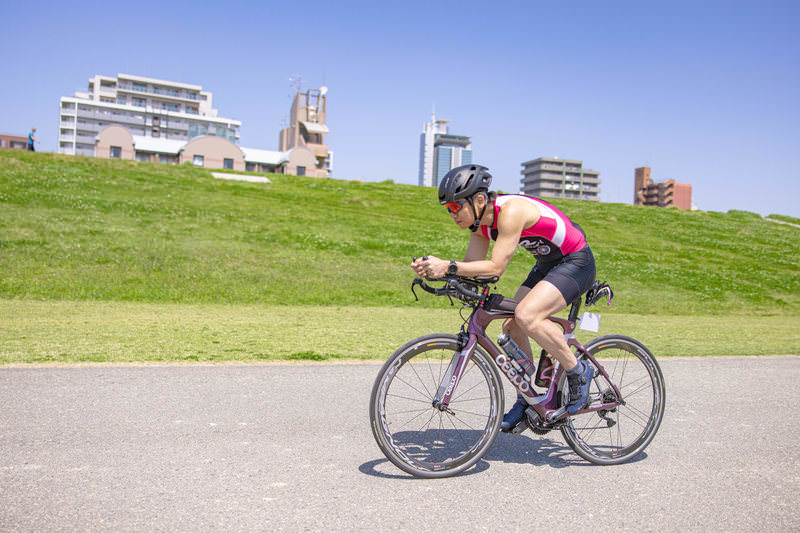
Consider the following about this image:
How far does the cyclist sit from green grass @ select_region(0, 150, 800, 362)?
4.27 meters

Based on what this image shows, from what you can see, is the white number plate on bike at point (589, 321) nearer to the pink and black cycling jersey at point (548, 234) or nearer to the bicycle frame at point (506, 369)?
the bicycle frame at point (506, 369)

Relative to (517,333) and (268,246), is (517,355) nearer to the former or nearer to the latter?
(517,333)

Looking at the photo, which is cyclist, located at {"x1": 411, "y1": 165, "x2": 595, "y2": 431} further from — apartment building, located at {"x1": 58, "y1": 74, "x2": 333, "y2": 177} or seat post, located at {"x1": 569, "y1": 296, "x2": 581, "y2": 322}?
apartment building, located at {"x1": 58, "y1": 74, "x2": 333, "y2": 177}

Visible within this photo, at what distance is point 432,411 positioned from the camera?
183 inches

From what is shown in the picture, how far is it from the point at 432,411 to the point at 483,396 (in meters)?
0.40

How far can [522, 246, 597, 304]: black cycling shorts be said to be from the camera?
4424mm

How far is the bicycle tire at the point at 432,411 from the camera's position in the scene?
4.09 meters

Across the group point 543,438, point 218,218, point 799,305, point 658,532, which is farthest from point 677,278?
point 658,532

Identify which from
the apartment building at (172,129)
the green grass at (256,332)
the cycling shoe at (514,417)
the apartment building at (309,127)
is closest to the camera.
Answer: the cycling shoe at (514,417)

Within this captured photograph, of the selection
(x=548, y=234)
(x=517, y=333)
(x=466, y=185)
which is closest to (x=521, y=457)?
(x=517, y=333)

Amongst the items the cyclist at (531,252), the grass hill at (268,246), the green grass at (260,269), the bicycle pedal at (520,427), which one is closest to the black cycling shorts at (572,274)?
the cyclist at (531,252)

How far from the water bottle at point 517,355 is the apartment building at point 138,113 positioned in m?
117

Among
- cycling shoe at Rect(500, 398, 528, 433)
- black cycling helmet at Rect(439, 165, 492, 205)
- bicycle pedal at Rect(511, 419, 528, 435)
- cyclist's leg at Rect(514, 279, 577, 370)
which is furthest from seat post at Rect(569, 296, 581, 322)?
black cycling helmet at Rect(439, 165, 492, 205)

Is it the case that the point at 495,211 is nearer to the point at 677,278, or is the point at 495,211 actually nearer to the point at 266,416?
the point at 266,416
